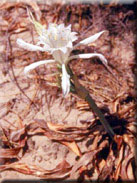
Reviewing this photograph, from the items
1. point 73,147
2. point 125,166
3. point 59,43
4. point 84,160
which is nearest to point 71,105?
point 73,147

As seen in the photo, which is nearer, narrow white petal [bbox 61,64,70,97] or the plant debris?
narrow white petal [bbox 61,64,70,97]

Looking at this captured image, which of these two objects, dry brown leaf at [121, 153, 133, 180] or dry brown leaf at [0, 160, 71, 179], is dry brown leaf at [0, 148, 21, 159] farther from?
dry brown leaf at [121, 153, 133, 180]

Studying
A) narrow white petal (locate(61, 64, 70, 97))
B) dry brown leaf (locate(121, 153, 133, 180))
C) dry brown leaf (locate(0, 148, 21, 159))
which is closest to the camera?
narrow white petal (locate(61, 64, 70, 97))

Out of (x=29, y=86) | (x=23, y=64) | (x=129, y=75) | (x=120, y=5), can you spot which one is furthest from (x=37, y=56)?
(x=120, y=5)

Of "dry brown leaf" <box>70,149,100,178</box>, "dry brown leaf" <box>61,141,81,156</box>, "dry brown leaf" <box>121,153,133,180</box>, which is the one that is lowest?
"dry brown leaf" <box>121,153,133,180</box>

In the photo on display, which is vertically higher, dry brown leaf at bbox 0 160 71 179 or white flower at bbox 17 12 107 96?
white flower at bbox 17 12 107 96

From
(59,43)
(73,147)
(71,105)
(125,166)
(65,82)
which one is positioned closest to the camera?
(65,82)

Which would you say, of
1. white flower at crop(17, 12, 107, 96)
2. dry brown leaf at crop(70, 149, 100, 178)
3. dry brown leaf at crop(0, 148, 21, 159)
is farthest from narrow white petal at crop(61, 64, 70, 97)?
dry brown leaf at crop(0, 148, 21, 159)

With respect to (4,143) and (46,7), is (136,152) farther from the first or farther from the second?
(46,7)

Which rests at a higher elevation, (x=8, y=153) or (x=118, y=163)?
(x=8, y=153)

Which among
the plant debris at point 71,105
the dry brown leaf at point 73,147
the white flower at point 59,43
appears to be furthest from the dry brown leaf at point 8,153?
the white flower at point 59,43

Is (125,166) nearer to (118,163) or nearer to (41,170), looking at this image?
(118,163)
